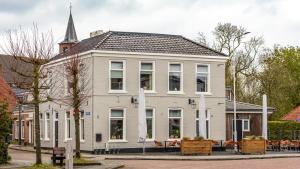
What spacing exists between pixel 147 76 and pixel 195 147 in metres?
6.43

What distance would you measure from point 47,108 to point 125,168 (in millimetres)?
19640

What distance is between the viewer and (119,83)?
130 ft

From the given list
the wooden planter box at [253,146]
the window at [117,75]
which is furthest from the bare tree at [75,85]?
the wooden planter box at [253,146]

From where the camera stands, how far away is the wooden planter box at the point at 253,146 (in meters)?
37.3

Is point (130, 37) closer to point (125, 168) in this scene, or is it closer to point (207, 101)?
point (207, 101)

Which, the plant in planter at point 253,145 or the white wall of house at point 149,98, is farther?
the white wall of house at point 149,98

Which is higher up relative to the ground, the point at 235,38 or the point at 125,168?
the point at 235,38

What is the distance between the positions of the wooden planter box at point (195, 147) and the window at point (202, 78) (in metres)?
6.39

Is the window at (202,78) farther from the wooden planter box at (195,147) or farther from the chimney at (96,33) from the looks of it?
the chimney at (96,33)

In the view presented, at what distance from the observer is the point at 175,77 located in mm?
41375

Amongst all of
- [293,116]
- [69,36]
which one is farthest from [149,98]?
[69,36]

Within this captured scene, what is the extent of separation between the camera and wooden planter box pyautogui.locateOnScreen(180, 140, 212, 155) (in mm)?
35938

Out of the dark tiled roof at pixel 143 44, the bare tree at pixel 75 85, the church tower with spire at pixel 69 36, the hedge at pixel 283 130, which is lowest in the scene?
the hedge at pixel 283 130

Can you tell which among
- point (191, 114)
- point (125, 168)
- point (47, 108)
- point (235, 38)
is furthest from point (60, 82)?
point (235, 38)
